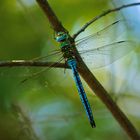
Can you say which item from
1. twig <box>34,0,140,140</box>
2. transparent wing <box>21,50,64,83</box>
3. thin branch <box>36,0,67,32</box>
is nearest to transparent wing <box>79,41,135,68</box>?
transparent wing <box>21,50,64,83</box>

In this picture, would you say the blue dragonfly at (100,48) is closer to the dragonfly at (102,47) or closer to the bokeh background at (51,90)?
the dragonfly at (102,47)

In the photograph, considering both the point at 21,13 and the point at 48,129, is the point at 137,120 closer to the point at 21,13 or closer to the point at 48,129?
the point at 48,129

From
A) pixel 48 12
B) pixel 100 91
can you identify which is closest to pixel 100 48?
pixel 100 91

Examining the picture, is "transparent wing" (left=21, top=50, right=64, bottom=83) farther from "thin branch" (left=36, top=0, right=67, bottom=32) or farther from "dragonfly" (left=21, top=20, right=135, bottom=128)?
"thin branch" (left=36, top=0, right=67, bottom=32)

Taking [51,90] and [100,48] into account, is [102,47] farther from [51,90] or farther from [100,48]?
[51,90]

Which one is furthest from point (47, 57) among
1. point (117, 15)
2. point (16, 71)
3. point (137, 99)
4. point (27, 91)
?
point (137, 99)

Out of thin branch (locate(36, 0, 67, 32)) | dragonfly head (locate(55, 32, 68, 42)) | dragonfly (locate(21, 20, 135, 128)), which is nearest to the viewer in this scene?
thin branch (locate(36, 0, 67, 32))
